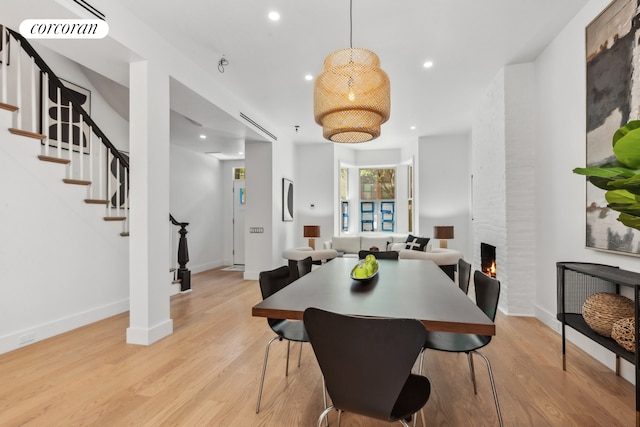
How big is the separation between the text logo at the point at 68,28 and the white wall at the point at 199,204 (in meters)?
4.10

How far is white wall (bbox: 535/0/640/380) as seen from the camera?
2.75 meters

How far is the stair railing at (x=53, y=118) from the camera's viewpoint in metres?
3.08

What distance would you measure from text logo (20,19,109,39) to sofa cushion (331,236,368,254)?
18.1 ft

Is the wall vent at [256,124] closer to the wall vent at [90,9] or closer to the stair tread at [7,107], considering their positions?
the wall vent at [90,9]

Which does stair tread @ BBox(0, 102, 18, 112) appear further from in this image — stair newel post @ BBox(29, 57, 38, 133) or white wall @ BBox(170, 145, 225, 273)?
white wall @ BBox(170, 145, 225, 273)

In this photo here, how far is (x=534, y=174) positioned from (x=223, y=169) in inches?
264

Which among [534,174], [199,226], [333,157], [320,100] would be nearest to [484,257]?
[534,174]

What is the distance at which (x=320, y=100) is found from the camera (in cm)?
230

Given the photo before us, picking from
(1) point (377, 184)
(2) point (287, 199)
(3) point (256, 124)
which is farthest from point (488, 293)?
(1) point (377, 184)

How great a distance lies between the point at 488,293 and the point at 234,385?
184cm

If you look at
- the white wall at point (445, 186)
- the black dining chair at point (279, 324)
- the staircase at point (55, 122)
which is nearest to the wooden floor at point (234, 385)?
the black dining chair at point (279, 324)

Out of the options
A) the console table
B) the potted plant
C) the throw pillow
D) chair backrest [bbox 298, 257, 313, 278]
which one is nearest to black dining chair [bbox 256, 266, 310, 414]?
chair backrest [bbox 298, 257, 313, 278]

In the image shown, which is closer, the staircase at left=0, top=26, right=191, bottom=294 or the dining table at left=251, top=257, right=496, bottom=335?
the dining table at left=251, top=257, right=496, bottom=335

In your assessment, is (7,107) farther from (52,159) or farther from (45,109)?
(45,109)
